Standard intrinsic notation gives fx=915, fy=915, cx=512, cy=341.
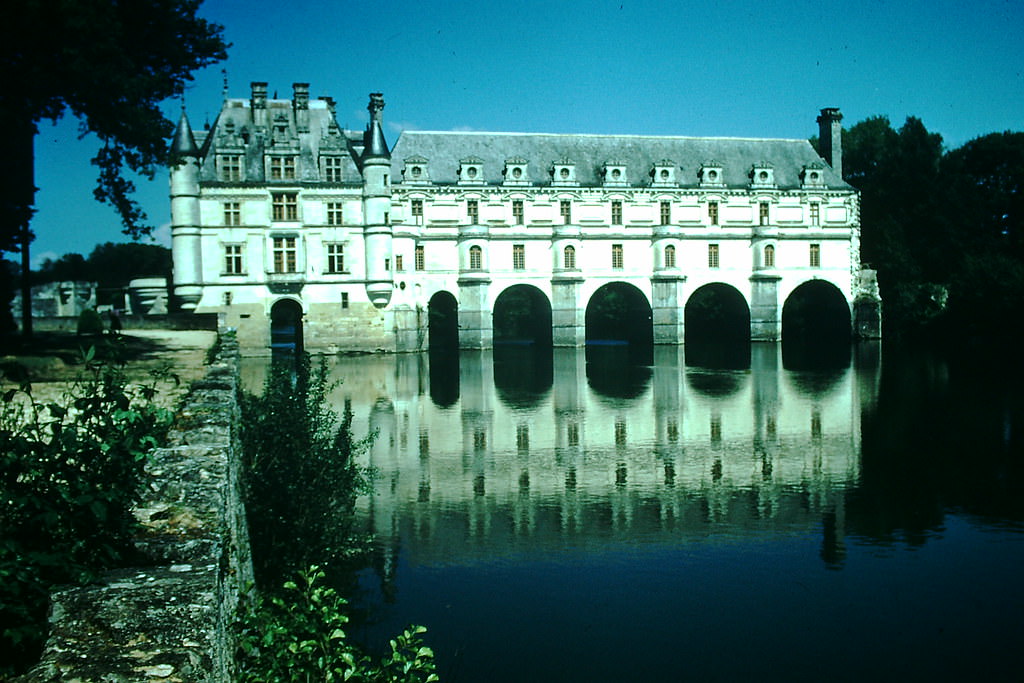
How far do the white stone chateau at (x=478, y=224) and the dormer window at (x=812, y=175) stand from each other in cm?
7

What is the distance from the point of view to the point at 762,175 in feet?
148

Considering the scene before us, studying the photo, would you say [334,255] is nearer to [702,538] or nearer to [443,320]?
[443,320]

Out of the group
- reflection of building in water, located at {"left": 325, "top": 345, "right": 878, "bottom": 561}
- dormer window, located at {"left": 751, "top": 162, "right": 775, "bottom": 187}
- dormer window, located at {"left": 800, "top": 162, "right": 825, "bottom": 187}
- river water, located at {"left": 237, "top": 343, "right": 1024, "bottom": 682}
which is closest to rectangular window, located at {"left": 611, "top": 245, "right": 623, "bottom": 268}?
dormer window, located at {"left": 751, "top": 162, "right": 775, "bottom": 187}

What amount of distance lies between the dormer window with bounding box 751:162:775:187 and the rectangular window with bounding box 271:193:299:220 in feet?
72.1

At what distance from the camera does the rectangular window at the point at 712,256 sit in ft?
147

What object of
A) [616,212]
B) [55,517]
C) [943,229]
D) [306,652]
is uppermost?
[616,212]

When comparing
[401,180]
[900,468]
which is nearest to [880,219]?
[401,180]

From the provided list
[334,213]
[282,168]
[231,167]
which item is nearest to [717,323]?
[334,213]

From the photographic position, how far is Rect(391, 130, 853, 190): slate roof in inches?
1684

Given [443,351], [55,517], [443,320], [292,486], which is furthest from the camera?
[443,320]

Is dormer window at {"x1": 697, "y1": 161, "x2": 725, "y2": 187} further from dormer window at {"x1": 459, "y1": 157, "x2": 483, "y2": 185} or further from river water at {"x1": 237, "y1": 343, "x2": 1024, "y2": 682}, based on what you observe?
river water at {"x1": 237, "y1": 343, "x2": 1024, "y2": 682}

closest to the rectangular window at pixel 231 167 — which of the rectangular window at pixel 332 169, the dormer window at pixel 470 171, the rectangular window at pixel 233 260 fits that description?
the rectangular window at pixel 233 260

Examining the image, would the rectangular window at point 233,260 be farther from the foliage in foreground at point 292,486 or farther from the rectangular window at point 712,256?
the foliage in foreground at point 292,486

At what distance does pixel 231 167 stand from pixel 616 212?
17.6 metres
